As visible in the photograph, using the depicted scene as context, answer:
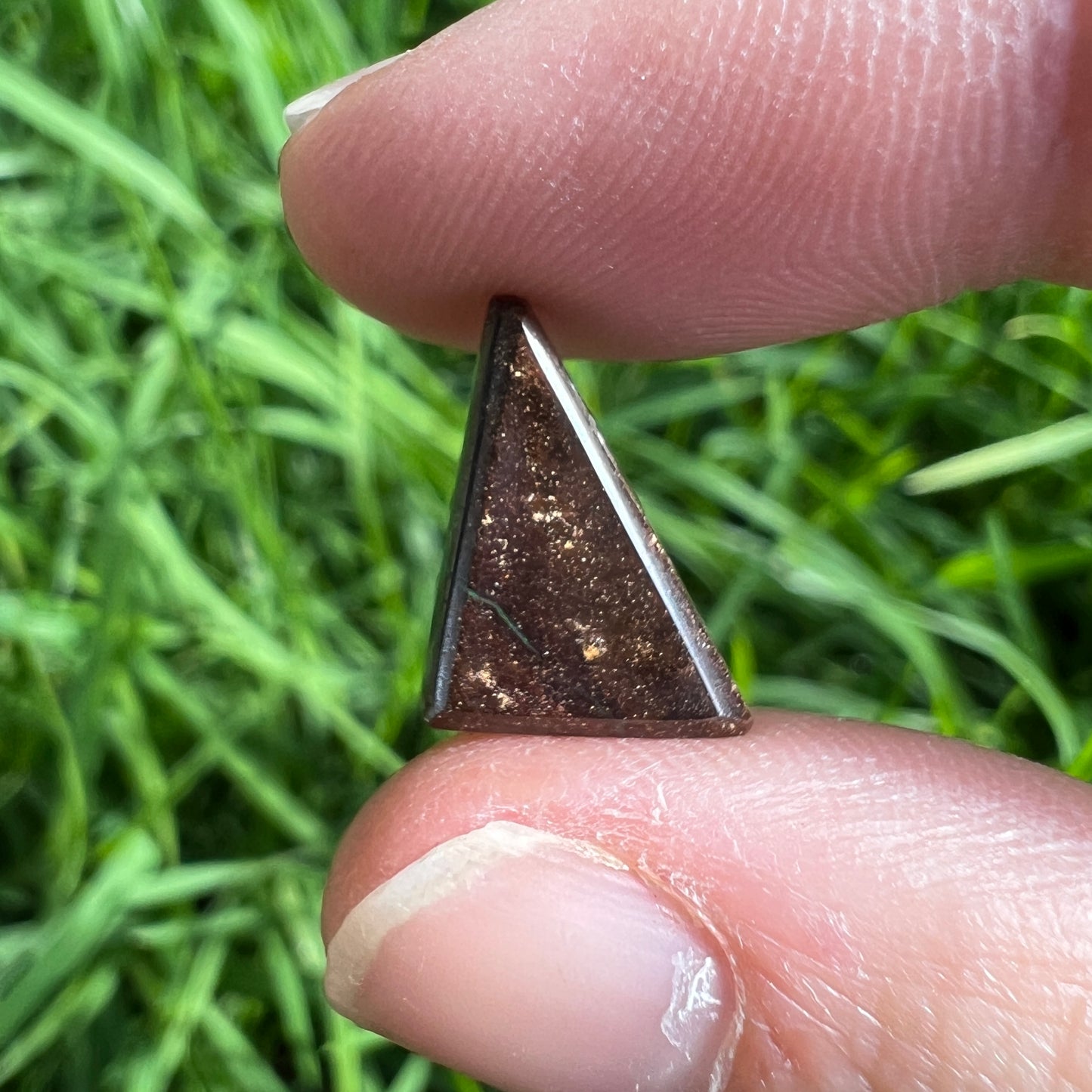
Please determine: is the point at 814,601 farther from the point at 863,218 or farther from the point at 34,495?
the point at 34,495

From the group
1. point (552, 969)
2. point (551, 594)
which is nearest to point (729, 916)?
point (552, 969)

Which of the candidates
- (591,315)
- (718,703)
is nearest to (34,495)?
(591,315)

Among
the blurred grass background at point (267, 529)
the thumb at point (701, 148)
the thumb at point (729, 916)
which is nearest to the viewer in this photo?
the thumb at point (729, 916)

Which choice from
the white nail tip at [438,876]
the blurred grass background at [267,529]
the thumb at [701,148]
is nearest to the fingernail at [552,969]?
the white nail tip at [438,876]

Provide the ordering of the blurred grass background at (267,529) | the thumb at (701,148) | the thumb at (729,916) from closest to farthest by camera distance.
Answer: the thumb at (729,916) < the thumb at (701,148) < the blurred grass background at (267,529)

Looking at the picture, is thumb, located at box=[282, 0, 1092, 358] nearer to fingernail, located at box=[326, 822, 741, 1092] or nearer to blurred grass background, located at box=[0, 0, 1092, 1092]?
blurred grass background, located at box=[0, 0, 1092, 1092]

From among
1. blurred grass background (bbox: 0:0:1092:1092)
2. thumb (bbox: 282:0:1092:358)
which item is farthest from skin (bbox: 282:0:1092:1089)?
blurred grass background (bbox: 0:0:1092:1092)

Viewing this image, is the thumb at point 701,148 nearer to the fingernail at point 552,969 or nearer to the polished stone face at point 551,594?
the polished stone face at point 551,594
